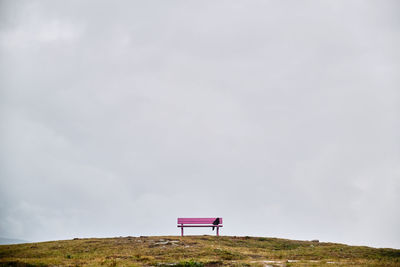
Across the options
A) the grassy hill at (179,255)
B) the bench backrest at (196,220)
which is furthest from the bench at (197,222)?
the grassy hill at (179,255)

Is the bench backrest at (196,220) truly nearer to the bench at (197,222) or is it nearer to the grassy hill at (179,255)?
the bench at (197,222)

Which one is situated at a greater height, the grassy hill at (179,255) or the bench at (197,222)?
the bench at (197,222)

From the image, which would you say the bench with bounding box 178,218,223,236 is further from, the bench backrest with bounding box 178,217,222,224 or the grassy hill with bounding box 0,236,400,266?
the grassy hill with bounding box 0,236,400,266

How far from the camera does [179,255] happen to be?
23094mm

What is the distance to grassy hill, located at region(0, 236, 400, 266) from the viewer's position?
65.5 ft

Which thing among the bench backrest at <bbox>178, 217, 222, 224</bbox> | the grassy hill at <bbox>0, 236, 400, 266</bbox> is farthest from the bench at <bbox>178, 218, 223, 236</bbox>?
the grassy hill at <bbox>0, 236, 400, 266</bbox>

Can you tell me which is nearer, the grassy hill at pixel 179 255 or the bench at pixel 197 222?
the grassy hill at pixel 179 255

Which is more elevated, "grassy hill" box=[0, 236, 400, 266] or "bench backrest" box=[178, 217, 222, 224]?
"bench backrest" box=[178, 217, 222, 224]

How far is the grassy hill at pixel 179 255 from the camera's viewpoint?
19969mm

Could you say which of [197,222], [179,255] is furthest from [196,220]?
[179,255]

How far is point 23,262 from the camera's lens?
19.0m

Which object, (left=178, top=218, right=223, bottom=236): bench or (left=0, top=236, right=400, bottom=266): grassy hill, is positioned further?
(left=178, top=218, right=223, bottom=236): bench

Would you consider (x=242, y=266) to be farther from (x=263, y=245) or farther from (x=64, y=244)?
(x=64, y=244)

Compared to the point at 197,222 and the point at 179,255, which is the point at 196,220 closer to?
the point at 197,222
